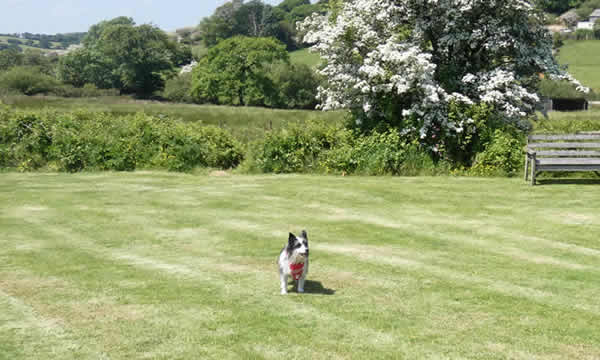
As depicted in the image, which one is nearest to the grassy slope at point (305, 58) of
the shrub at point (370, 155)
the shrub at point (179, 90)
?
the shrub at point (179, 90)

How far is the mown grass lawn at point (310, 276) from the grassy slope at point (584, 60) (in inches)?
2712

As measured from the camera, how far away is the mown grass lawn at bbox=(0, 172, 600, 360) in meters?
5.83

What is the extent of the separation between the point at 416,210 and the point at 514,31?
9709 millimetres

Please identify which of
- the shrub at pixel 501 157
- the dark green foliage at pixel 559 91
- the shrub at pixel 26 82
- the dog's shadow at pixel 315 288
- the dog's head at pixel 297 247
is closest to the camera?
the dog's head at pixel 297 247

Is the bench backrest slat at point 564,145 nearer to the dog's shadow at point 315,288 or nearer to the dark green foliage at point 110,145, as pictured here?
the dark green foliage at point 110,145

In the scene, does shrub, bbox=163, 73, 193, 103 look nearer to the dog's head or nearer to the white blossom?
the white blossom

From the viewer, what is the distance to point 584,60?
9119 cm

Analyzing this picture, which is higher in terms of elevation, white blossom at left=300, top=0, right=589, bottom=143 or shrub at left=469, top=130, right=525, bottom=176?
white blossom at left=300, top=0, right=589, bottom=143

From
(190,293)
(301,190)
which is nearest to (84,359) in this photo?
(190,293)

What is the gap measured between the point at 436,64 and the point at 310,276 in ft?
43.7

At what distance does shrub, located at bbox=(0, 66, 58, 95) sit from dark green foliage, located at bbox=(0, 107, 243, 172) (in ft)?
148

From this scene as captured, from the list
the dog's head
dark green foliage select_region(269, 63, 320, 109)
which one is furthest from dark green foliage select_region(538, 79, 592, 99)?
the dog's head

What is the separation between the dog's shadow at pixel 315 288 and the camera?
7.32m

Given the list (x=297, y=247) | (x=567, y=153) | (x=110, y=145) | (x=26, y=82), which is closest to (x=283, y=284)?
(x=297, y=247)
